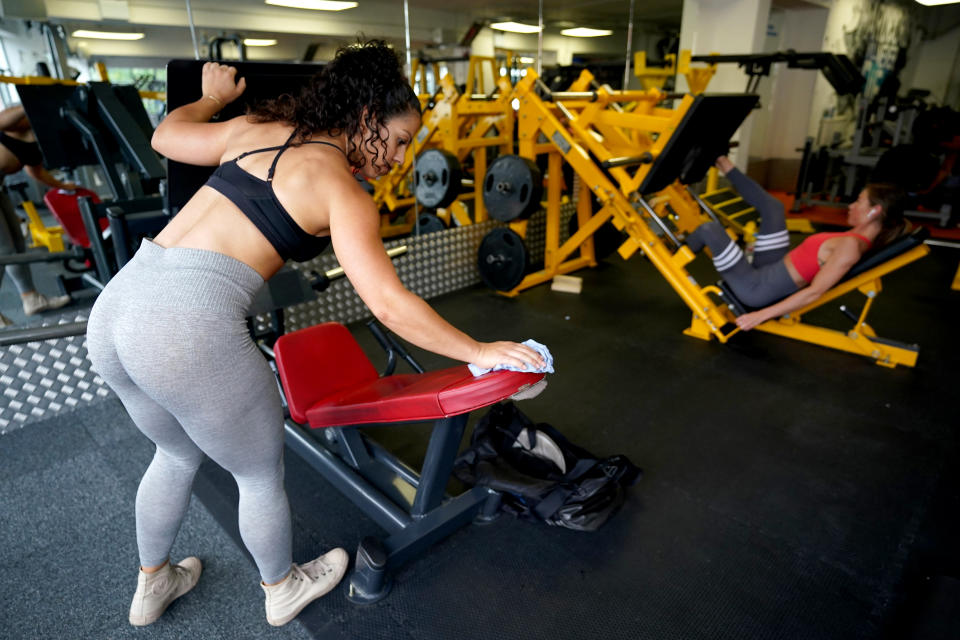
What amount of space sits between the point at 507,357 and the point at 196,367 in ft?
2.07

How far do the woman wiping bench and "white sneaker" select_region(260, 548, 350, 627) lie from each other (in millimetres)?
2579

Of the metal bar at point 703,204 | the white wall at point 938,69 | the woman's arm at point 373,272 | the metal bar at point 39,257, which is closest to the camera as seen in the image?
the woman's arm at point 373,272

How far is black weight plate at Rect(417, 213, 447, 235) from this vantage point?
4644 mm

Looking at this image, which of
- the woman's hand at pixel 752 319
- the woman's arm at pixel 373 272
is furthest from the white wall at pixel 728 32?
the woman's arm at pixel 373 272

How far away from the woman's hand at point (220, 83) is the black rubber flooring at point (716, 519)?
1374 millimetres

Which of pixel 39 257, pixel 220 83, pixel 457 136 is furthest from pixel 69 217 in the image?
pixel 220 83

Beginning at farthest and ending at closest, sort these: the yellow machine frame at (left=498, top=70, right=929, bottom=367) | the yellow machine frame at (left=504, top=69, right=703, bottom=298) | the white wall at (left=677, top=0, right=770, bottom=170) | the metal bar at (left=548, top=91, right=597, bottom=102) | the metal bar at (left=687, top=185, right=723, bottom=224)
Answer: the white wall at (left=677, top=0, right=770, bottom=170) → the metal bar at (left=687, top=185, right=723, bottom=224) → the metal bar at (left=548, top=91, right=597, bottom=102) → the yellow machine frame at (left=504, top=69, right=703, bottom=298) → the yellow machine frame at (left=498, top=70, right=929, bottom=367)

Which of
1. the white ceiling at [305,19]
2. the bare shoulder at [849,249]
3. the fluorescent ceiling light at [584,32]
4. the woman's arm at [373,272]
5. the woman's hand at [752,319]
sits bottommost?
the woman's hand at [752,319]

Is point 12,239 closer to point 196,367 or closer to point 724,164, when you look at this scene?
point 196,367

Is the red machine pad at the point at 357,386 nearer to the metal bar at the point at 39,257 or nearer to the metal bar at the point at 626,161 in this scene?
the metal bar at the point at 39,257

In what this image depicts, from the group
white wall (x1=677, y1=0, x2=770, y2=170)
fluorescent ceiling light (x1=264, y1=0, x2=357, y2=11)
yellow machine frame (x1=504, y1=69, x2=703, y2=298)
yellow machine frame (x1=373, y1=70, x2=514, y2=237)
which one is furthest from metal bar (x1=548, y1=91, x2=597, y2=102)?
fluorescent ceiling light (x1=264, y1=0, x2=357, y2=11)

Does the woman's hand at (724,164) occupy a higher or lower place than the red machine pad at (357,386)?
higher

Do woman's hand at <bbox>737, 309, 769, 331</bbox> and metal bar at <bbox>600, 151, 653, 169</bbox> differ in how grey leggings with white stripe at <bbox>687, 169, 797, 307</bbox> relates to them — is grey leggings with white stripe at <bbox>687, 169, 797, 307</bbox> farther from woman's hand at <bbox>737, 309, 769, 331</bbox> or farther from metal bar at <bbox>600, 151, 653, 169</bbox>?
metal bar at <bbox>600, 151, 653, 169</bbox>

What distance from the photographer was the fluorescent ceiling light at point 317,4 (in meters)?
→ 6.85
